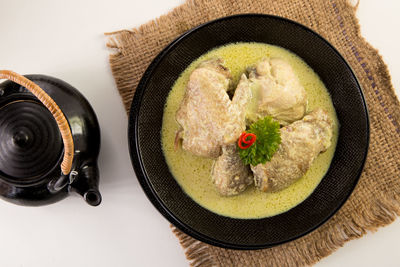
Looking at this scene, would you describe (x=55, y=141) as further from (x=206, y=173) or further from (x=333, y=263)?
(x=333, y=263)

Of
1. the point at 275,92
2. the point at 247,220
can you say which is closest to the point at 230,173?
the point at 247,220

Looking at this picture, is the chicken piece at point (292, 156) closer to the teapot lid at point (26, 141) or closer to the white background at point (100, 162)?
the white background at point (100, 162)

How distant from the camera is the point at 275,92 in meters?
1.73

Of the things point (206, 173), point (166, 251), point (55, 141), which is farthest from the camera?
point (166, 251)

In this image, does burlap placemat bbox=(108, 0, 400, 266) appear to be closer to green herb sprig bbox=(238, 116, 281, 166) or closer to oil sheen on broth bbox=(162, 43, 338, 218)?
oil sheen on broth bbox=(162, 43, 338, 218)

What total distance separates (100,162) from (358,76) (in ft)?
4.31

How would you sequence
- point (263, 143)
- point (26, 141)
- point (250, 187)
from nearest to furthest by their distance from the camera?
point (26, 141), point (263, 143), point (250, 187)

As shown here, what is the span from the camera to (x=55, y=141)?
162 cm

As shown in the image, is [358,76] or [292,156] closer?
[292,156]

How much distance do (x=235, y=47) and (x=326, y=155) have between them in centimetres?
66

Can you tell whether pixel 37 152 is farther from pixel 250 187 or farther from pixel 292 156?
pixel 292 156

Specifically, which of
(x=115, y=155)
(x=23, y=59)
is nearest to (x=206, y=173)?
(x=115, y=155)

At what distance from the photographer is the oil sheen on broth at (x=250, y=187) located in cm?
187

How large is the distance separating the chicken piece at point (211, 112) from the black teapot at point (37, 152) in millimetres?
441
